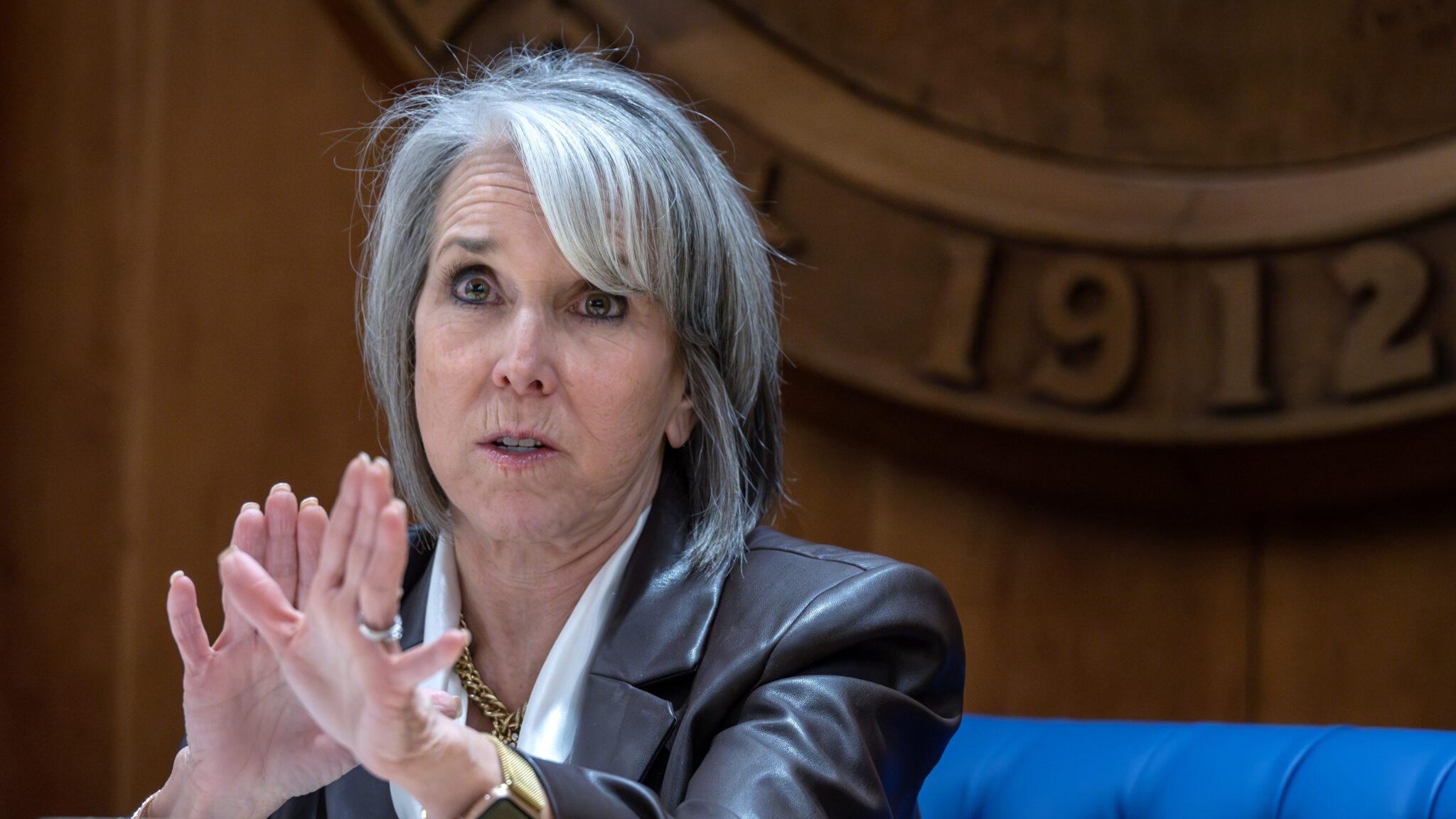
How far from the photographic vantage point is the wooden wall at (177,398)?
7.59 ft

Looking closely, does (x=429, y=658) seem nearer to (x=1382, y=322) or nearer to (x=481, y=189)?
(x=481, y=189)

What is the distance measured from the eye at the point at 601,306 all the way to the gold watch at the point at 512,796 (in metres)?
0.60

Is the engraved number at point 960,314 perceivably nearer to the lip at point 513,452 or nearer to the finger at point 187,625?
the lip at point 513,452

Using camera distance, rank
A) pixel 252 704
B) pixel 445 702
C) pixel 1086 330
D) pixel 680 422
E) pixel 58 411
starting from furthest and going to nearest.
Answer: pixel 58 411, pixel 1086 330, pixel 680 422, pixel 252 704, pixel 445 702

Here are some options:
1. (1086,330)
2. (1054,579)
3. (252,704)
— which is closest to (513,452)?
(252,704)

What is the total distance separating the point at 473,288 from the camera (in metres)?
1.61

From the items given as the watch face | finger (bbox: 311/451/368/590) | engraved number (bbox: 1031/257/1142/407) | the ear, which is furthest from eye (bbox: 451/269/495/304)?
engraved number (bbox: 1031/257/1142/407)

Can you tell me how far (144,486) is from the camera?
2387 millimetres

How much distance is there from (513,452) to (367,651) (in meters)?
0.53

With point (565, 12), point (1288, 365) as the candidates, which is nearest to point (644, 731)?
point (1288, 365)

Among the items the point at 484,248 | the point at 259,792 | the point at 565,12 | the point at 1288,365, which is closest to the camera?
the point at 259,792

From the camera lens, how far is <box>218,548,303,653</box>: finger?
111 cm

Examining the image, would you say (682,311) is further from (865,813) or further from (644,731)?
(865,813)

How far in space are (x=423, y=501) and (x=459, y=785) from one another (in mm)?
775
